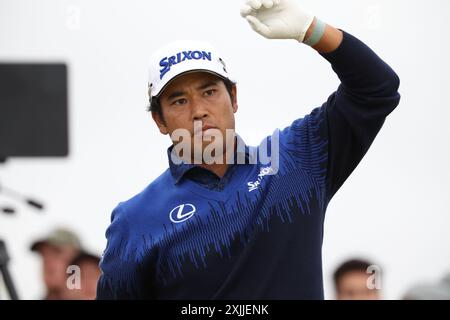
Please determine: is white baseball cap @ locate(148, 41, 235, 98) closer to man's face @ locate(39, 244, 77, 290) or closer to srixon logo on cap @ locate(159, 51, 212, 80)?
srixon logo on cap @ locate(159, 51, 212, 80)

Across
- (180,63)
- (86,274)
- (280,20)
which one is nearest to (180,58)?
(180,63)

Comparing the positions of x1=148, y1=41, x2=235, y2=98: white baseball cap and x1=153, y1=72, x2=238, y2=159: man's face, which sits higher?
x1=148, y1=41, x2=235, y2=98: white baseball cap

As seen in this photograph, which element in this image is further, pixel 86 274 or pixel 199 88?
pixel 86 274

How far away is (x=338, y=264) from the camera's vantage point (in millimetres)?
2400

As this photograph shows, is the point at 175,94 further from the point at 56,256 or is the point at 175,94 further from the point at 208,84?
the point at 56,256

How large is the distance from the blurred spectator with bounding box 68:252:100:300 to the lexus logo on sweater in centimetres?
96

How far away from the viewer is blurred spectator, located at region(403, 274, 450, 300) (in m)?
2.39

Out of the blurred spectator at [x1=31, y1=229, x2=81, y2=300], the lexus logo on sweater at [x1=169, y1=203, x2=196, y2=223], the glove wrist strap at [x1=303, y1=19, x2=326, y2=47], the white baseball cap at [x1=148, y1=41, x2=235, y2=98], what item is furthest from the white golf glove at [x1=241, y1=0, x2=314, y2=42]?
the blurred spectator at [x1=31, y1=229, x2=81, y2=300]

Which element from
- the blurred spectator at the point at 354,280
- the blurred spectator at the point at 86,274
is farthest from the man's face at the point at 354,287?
the blurred spectator at the point at 86,274

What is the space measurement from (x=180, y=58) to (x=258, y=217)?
1.09ft

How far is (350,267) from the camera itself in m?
2.41

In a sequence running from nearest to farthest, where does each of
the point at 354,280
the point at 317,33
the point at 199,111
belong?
the point at 317,33
the point at 199,111
the point at 354,280
